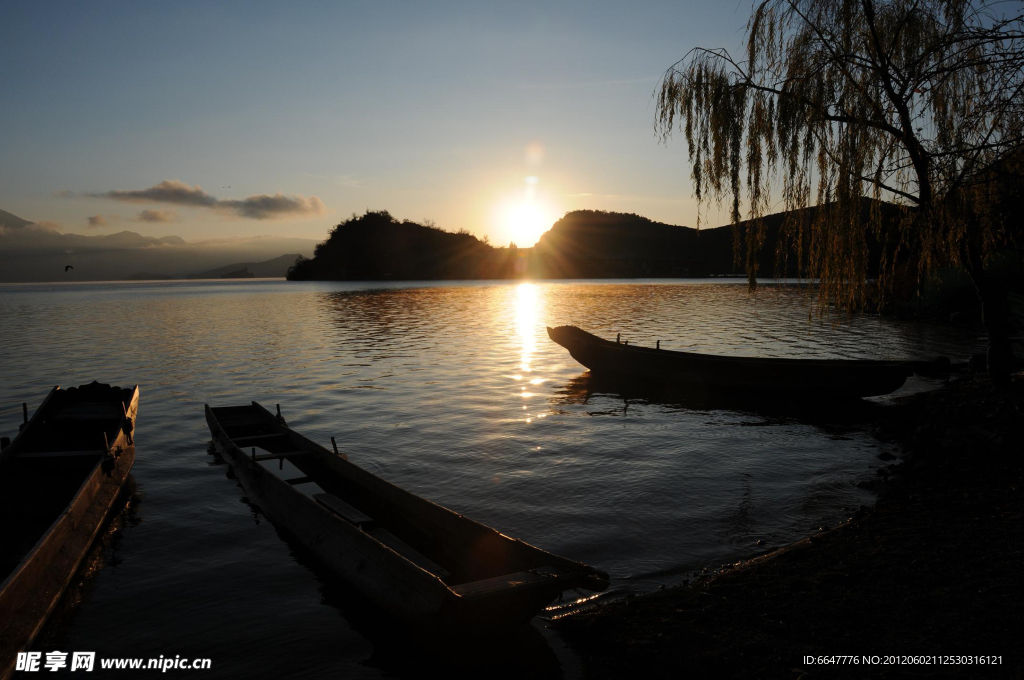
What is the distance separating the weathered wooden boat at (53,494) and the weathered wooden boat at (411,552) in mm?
2120

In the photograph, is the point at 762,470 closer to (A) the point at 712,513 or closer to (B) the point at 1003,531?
(A) the point at 712,513

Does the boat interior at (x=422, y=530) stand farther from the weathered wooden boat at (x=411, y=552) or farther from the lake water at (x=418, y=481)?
the lake water at (x=418, y=481)

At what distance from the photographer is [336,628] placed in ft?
22.3

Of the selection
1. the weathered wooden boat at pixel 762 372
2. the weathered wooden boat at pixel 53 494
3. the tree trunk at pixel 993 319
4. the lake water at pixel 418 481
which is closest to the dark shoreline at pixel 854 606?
the lake water at pixel 418 481

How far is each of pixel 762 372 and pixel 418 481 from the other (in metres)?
12.2

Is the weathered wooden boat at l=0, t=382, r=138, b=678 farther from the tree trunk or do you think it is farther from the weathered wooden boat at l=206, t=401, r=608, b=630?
the tree trunk

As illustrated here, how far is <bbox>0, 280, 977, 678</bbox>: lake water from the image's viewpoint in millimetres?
6758

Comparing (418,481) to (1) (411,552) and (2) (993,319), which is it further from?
(2) (993,319)

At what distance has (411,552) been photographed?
7.47 metres

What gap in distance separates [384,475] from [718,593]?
7505 mm

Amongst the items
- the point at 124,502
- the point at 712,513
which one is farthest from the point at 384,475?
the point at 712,513

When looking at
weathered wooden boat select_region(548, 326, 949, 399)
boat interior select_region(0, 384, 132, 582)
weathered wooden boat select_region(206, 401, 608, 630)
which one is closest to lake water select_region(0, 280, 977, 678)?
weathered wooden boat select_region(206, 401, 608, 630)

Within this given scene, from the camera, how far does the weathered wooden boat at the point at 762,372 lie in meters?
18.1

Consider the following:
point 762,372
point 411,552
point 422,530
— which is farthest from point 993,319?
point 411,552
